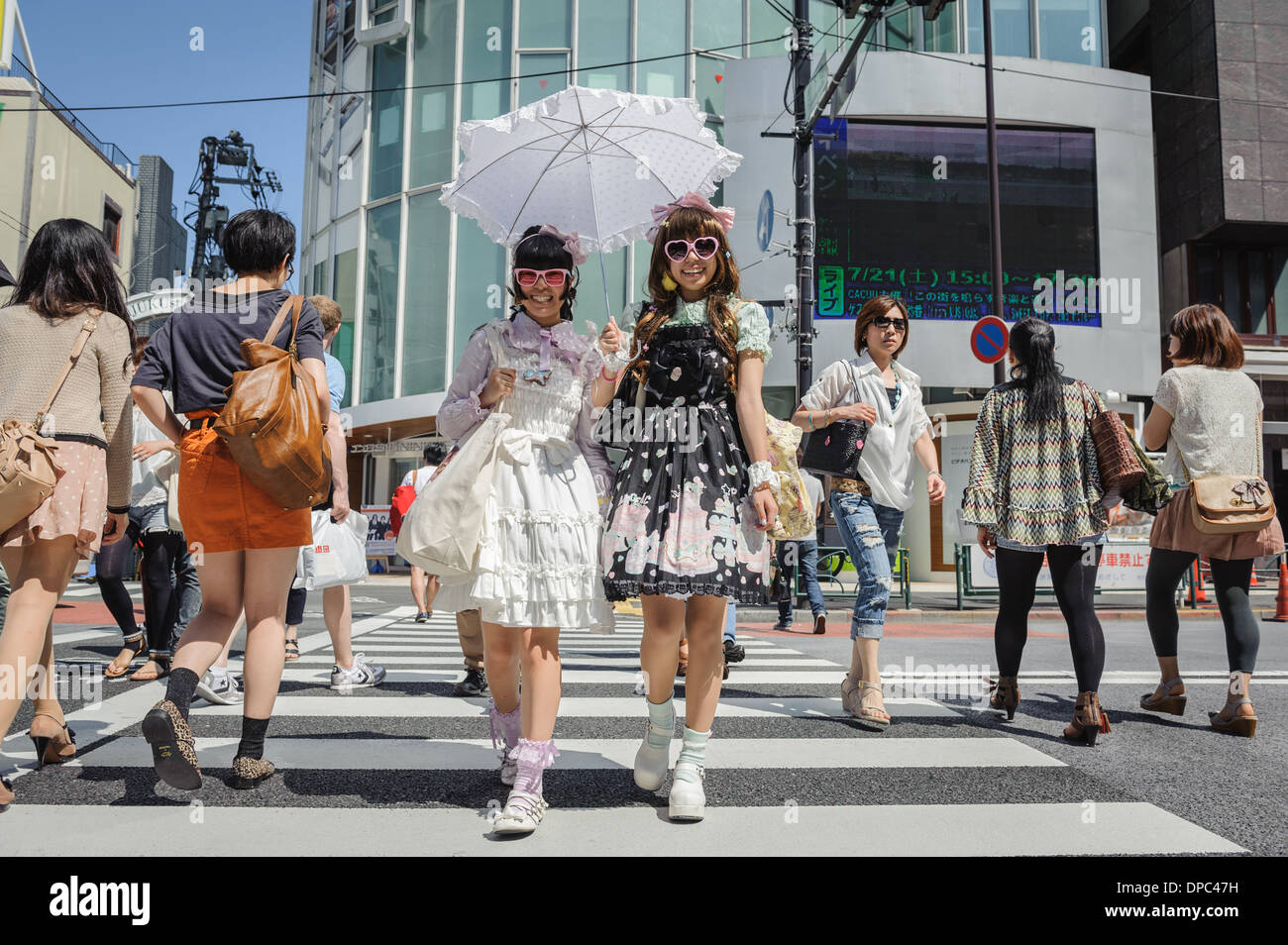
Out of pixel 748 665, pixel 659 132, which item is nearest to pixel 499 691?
pixel 659 132

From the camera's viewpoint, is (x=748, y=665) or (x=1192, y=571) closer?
(x=748, y=665)

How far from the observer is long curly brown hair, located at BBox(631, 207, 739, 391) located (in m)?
2.96

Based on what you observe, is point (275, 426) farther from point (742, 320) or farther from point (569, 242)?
point (742, 320)

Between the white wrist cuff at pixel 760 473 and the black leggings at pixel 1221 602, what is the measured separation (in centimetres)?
251

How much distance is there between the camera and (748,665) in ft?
20.9

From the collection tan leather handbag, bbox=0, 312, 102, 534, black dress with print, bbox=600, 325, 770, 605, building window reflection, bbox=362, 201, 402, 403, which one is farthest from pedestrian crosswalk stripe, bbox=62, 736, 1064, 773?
building window reflection, bbox=362, 201, 402, 403

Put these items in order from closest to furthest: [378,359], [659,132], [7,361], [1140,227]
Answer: [7,361], [659,132], [1140,227], [378,359]

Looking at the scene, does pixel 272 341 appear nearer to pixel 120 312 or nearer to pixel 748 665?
pixel 120 312

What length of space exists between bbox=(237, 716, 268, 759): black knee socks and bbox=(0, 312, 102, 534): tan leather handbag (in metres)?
0.93

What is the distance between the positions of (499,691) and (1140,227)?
22.2 meters

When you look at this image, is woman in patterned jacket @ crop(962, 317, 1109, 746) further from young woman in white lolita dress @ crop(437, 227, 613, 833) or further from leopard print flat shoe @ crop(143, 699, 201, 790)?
leopard print flat shoe @ crop(143, 699, 201, 790)

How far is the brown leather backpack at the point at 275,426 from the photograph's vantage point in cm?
265

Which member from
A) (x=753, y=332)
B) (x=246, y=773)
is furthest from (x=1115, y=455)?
(x=246, y=773)

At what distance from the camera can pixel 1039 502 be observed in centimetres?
396
